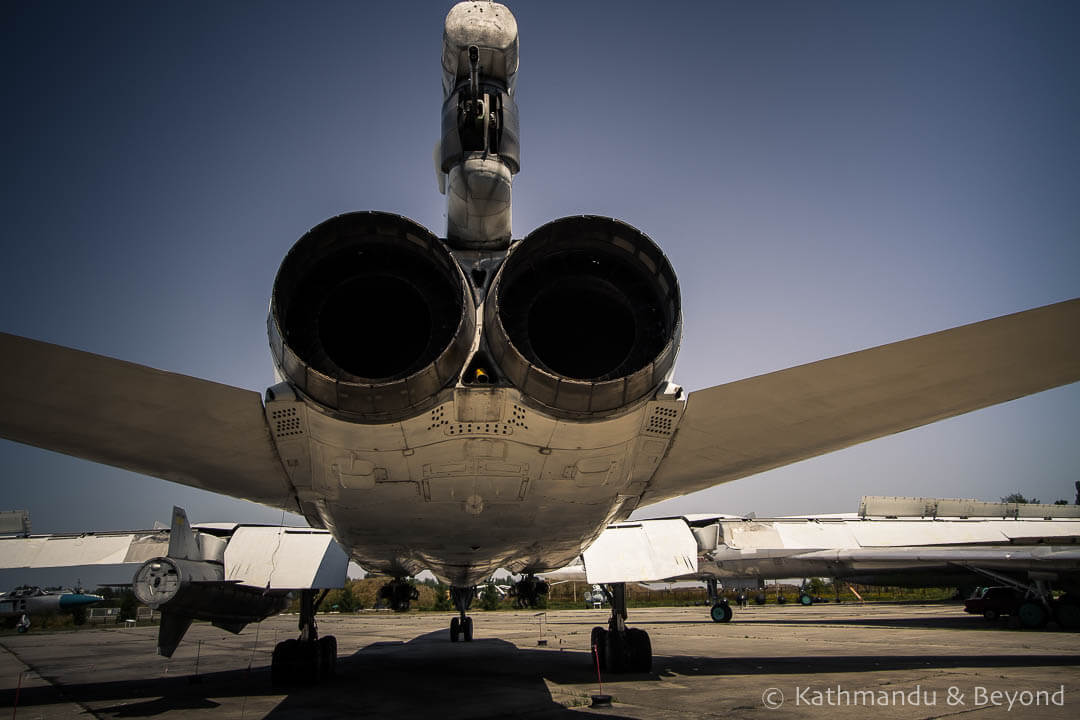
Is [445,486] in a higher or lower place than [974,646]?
higher

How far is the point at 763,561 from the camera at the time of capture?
882 inches

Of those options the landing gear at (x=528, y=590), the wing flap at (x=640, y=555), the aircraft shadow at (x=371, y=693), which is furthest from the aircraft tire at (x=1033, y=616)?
the landing gear at (x=528, y=590)

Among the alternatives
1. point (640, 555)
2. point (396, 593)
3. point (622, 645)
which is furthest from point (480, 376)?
point (396, 593)

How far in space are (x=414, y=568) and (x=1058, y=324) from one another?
304 inches

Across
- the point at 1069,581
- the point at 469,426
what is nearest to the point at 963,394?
the point at 469,426

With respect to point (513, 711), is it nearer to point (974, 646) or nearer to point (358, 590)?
point (974, 646)

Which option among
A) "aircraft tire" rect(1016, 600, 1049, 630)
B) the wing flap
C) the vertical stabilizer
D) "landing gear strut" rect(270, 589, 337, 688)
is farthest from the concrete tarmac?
"aircraft tire" rect(1016, 600, 1049, 630)

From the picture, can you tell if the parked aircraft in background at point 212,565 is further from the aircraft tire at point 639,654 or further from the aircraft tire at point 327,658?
the aircraft tire at point 639,654

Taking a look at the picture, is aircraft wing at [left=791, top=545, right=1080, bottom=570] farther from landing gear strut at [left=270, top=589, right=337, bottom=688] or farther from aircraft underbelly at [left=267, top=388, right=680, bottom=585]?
aircraft underbelly at [left=267, top=388, right=680, bottom=585]

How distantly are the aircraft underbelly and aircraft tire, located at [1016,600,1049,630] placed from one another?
17.2m

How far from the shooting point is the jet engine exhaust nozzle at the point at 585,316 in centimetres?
344

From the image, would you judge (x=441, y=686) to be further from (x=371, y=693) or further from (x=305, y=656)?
(x=305, y=656)

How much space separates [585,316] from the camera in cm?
389

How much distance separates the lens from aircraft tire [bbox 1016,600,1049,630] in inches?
634
